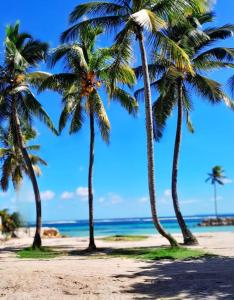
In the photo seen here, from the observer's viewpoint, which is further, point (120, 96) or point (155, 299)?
point (120, 96)

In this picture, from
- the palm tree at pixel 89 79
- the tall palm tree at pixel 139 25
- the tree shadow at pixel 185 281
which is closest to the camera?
the tree shadow at pixel 185 281

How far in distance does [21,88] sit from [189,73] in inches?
338

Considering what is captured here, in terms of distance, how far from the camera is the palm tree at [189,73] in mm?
22734

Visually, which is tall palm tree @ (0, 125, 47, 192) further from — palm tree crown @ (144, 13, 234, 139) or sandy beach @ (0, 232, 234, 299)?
sandy beach @ (0, 232, 234, 299)

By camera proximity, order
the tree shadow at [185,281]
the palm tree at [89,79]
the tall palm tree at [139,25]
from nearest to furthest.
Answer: the tree shadow at [185,281]
the tall palm tree at [139,25]
the palm tree at [89,79]

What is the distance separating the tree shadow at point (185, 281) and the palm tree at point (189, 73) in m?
9.62

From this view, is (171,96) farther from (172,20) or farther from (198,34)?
(172,20)

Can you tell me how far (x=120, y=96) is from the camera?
2428cm

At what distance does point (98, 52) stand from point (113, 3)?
11.6 feet

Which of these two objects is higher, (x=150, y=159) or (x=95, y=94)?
(x=95, y=94)

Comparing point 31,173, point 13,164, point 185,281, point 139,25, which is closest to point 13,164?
point 13,164

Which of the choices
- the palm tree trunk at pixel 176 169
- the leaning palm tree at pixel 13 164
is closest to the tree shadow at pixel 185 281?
the palm tree trunk at pixel 176 169

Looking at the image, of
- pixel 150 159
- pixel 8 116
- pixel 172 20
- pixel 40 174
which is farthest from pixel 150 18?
pixel 40 174

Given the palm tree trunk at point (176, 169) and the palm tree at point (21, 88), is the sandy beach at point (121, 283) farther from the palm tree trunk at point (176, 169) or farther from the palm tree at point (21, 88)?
the palm tree at point (21, 88)
